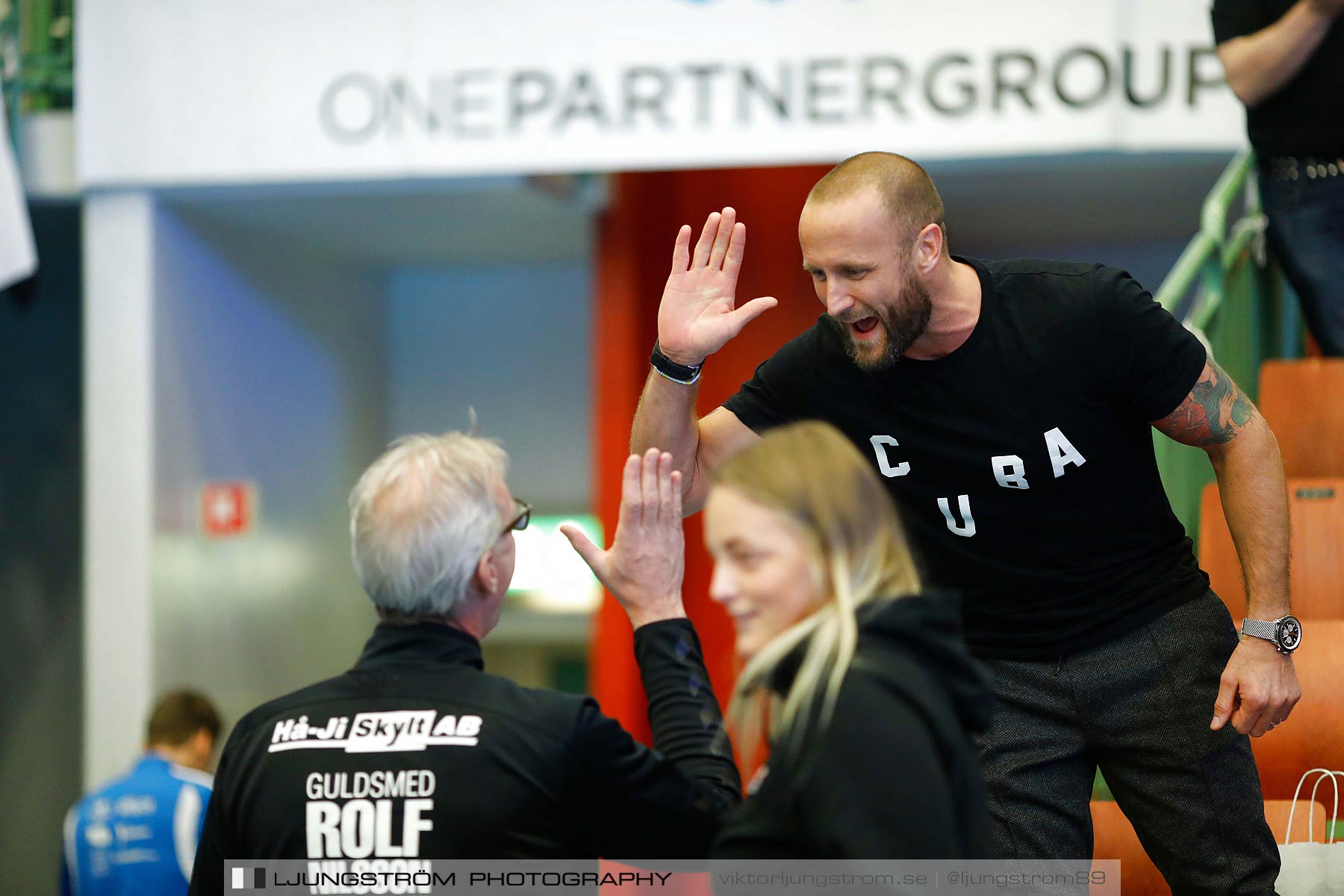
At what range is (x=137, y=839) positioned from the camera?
412cm

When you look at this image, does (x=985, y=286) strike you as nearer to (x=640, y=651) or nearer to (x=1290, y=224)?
(x=640, y=651)

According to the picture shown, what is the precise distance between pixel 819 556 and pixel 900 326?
85 centimetres

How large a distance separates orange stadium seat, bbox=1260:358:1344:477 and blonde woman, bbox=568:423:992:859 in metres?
2.48

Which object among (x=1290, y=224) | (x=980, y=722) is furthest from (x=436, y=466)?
(x=1290, y=224)

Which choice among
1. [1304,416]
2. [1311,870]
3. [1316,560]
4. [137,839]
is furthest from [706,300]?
[137,839]

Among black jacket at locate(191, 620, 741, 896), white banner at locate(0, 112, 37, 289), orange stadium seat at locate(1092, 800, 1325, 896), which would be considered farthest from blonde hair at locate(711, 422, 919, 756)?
white banner at locate(0, 112, 37, 289)

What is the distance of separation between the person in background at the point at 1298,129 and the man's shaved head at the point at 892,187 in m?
1.57

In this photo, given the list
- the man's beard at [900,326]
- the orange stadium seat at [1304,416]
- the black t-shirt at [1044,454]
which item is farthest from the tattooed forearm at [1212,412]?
the orange stadium seat at [1304,416]

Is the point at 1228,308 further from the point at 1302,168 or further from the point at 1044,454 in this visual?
the point at 1044,454

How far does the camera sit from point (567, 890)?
163 centimetres

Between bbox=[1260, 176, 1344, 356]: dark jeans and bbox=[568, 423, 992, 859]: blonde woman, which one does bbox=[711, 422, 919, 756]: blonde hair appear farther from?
bbox=[1260, 176, 1344, 356]: dark jeans

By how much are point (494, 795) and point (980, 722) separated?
581 mm

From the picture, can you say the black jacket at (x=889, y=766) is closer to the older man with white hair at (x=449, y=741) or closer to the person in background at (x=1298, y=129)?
the older man with white hair at (x=449, y=741)

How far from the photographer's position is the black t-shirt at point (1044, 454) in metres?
Result: 2.12
